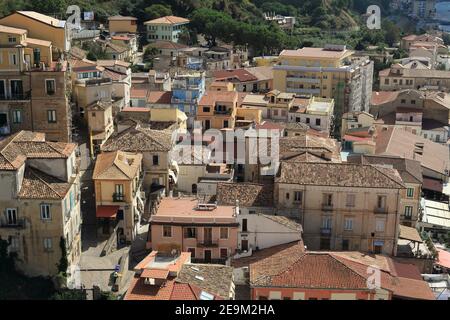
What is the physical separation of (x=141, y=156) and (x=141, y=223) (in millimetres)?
3142

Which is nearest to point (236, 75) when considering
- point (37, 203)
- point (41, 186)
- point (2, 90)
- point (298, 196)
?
point (2, 90)

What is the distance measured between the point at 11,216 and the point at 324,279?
10980 mm

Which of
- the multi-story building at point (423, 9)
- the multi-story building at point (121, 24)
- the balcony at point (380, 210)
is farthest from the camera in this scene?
the multi-story building at point (423, 9)

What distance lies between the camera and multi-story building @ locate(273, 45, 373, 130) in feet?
162

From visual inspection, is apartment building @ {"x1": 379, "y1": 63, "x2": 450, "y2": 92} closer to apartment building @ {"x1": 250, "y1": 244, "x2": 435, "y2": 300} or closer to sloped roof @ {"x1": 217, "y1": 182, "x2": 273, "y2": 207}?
sloped roof @ {"x1": 217, "y1": 182, "x2": 273, "y2": 207}

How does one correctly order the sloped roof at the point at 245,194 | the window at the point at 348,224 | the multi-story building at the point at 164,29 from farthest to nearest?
the multi-story building at the point at 164,29
the sloped roof at the point at 245,194
the window at the point at 348,224

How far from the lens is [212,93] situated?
1639 inches

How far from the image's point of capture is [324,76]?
164 ft

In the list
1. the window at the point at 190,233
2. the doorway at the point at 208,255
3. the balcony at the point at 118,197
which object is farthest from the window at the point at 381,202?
the balcony at the point at 118,197

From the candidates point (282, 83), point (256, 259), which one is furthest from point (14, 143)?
point (282, 83)

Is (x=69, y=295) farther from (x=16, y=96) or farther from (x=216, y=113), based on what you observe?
(x=216, y=113)

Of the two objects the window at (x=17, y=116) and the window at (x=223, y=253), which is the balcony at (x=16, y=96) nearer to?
the window at (x=17, y=116)

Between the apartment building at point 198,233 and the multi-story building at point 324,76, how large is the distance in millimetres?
25624

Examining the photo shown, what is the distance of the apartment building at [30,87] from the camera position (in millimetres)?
27797
